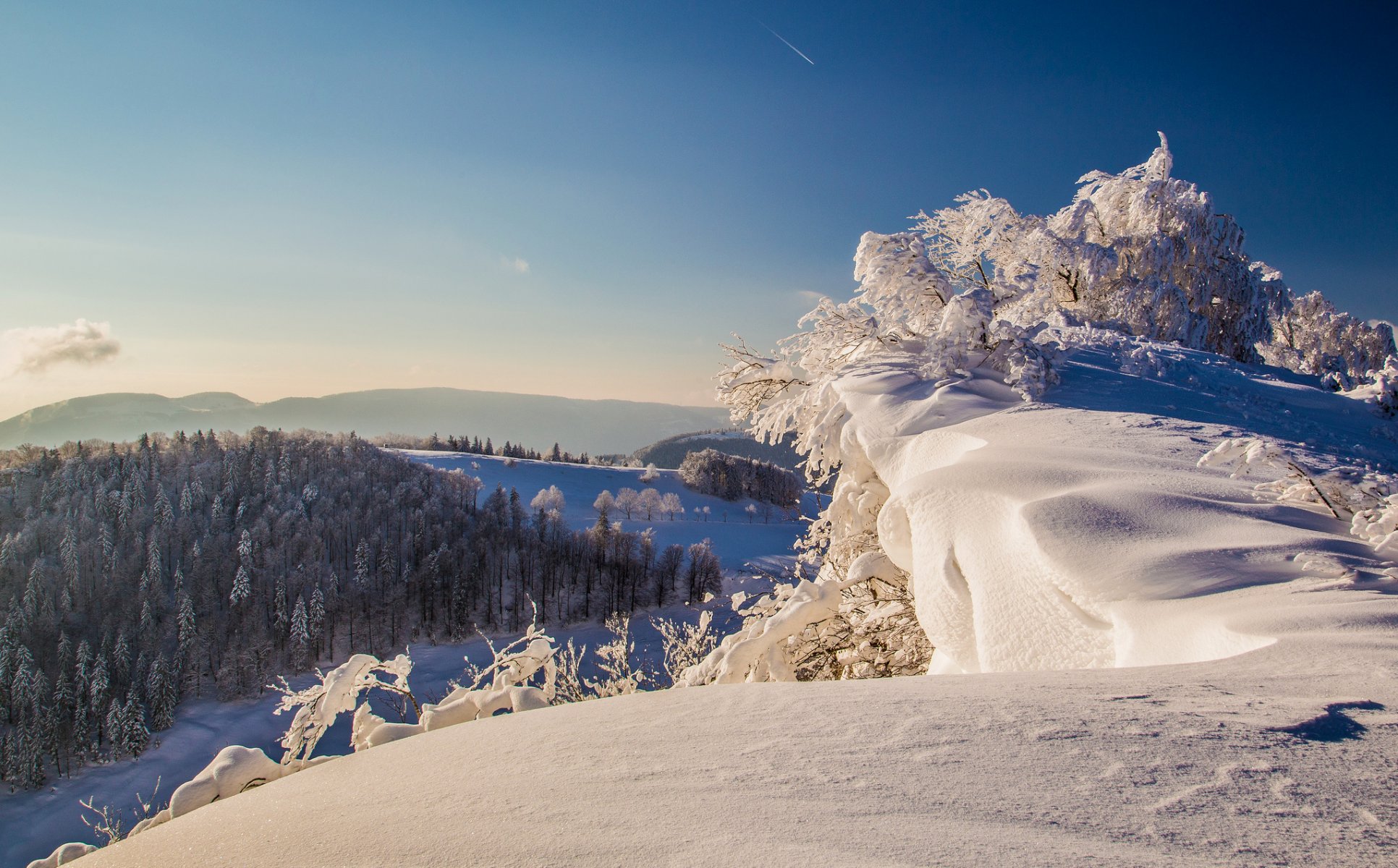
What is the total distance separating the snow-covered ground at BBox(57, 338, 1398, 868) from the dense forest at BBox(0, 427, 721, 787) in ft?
156

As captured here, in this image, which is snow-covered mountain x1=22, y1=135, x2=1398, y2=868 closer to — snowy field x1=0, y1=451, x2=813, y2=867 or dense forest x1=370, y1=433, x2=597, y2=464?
snowy field x1=0, y1=451, x2=813, y2=867

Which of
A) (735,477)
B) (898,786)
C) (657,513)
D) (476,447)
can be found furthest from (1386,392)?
(476,447)

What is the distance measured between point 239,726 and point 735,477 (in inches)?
2904

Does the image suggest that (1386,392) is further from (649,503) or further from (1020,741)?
(649,503)

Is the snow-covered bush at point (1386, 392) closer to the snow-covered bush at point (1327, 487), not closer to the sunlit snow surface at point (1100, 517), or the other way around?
the sunlit snow surface at point (1100, 517)

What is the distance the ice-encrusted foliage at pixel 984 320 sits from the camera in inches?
205

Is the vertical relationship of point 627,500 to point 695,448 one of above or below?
below

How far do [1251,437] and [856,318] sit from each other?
11.2 feet

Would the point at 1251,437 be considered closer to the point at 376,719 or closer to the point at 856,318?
the point at 856,318

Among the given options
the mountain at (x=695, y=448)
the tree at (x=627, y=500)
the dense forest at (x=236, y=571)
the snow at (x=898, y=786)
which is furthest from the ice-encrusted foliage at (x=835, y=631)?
the mountain at (x=695, y=448)

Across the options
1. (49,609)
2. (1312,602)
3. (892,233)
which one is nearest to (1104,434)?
(1312,602)

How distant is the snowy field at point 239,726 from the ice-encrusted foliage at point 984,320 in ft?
4.30

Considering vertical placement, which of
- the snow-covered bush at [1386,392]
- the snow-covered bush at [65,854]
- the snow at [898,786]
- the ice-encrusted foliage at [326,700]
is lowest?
the snow-covered bush at [65,854]

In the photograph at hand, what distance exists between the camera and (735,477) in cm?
10312
